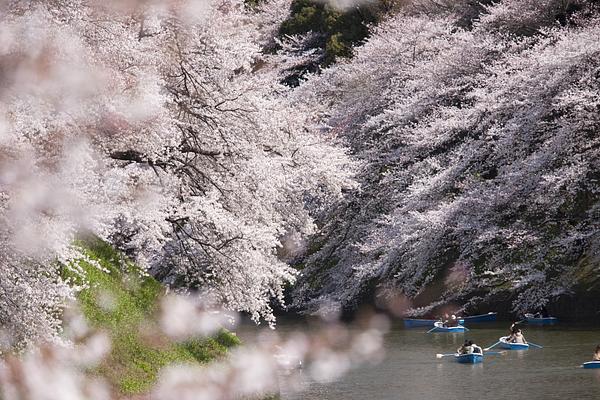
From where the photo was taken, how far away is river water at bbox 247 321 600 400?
20.3m

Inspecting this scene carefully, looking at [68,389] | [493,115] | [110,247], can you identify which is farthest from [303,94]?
[68,389]

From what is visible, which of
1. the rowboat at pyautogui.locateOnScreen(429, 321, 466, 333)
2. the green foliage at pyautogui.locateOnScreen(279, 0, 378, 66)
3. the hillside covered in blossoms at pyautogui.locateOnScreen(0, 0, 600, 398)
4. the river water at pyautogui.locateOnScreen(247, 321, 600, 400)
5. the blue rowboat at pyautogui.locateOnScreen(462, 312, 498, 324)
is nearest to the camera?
the hillside covered in blossoms at pyautogui.locateOnScreen(0, 0, 600, 398)

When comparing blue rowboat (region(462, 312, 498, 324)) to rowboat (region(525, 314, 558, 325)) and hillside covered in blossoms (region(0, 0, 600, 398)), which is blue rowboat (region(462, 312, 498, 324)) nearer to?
hillside covered in blossoms (region(0, 0, 600, 398))

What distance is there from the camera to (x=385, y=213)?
34.9 m

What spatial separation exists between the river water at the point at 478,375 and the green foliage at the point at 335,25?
69.5ft

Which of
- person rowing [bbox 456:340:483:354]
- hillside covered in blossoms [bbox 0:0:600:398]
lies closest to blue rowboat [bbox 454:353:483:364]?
person rowing [bbox 456:340:483:354]

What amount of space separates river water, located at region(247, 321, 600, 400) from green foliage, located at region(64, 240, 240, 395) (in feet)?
12.5

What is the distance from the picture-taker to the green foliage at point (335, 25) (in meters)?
46.9

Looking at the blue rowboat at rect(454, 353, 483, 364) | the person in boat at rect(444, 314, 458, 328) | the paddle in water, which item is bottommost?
the blue rowboat at rect(454, 353, 483, 364)

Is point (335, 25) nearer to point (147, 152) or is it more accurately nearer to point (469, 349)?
point (469, 349)

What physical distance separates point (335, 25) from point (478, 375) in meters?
28.6

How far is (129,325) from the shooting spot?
16.3 meters

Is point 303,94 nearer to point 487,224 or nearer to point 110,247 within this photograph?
point 487,224

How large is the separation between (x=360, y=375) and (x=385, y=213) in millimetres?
12382
